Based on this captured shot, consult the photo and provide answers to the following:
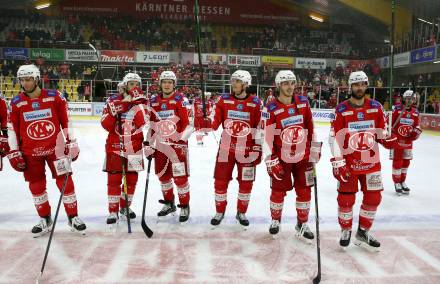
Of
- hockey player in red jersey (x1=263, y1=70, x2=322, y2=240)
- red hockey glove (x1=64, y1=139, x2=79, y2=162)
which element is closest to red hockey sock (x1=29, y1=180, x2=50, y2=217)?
red hockey glove (x1=64, y1=139, x2=79, y2=162)

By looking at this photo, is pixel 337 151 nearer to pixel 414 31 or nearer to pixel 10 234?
pixel 10 234

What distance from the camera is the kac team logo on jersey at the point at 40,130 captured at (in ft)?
13.8

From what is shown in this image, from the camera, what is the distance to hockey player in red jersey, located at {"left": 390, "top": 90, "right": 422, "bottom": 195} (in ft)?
20.4

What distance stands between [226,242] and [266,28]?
2617 cm

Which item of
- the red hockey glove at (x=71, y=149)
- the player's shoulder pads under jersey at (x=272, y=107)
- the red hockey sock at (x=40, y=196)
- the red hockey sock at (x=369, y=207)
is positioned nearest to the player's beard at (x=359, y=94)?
the player's shoulder pads under jersey at (x=272, y=107)

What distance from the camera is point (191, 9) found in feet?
94.2

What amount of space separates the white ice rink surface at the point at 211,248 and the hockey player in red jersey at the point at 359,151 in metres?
0.31

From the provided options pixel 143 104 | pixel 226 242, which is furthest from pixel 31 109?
pixel 226 242

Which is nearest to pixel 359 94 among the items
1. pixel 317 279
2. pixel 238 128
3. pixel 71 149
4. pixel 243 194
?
pixel 238 128

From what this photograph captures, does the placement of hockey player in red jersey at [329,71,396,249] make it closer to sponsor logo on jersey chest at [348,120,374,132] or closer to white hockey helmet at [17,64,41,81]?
sponsor logo on jersey chest at [348,120,374,132]

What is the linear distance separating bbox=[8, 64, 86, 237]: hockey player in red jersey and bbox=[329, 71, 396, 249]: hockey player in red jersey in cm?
279

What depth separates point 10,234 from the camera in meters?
4.23

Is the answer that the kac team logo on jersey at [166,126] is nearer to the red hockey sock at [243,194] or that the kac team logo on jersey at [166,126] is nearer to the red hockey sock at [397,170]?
the red hockey sock at [243,194]

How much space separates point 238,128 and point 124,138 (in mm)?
1331
